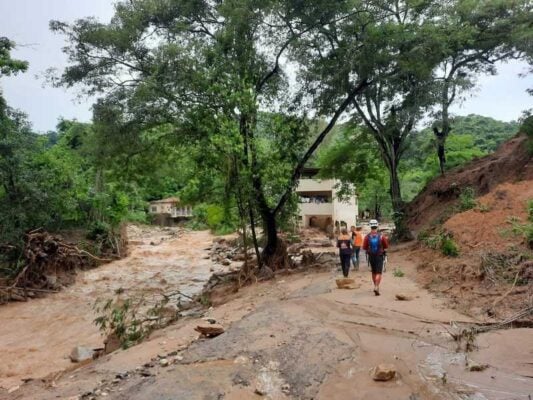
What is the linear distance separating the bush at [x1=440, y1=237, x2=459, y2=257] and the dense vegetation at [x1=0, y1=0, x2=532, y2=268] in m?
5.86

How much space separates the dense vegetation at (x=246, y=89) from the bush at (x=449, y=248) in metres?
5.86

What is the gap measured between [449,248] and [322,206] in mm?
26339

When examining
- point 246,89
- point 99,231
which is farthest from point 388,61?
point 99,231

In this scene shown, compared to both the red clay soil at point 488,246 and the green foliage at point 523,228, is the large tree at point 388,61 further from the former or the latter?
the green foliage at point 523,228

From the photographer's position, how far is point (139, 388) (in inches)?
245

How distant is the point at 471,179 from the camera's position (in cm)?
2044

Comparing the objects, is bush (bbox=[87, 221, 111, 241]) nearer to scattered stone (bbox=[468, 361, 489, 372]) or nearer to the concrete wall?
the concrete wall

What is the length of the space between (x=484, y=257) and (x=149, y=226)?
48.7 meters

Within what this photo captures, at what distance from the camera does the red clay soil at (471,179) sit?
59.9 ft

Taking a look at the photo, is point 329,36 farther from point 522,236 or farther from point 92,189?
point 92,189

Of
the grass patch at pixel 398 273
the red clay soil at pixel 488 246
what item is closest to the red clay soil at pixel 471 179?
the red clay soil at pixel 488 246

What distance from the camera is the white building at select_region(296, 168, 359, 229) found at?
39000 millimetres

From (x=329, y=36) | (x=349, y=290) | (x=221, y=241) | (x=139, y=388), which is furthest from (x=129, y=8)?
(x=221, y=241)

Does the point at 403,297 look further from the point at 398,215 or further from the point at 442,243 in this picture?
the point at 398,215
